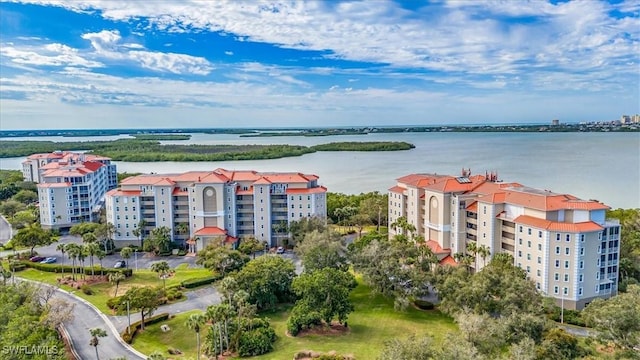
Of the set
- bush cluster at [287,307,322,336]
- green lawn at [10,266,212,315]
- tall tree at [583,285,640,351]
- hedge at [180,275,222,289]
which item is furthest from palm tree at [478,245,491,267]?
green lawn at [10,266,212,315]

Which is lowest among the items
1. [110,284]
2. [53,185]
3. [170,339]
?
[170,339]

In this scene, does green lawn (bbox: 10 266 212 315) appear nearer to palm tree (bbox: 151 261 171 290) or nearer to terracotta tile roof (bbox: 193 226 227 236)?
palm tree (bbox: 151 261 171 290)

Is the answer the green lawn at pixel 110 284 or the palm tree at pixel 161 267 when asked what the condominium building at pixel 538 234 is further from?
the palm tree at pixel 161 267

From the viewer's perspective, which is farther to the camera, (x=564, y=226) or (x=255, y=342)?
(x=564, y=226)

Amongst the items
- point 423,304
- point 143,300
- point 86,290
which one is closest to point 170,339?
point 143,300

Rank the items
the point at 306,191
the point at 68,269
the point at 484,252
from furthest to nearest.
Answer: the point at 306,191 < the point at 68,269 < the point at 484,252

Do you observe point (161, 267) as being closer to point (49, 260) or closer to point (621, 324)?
point (49, 260)
